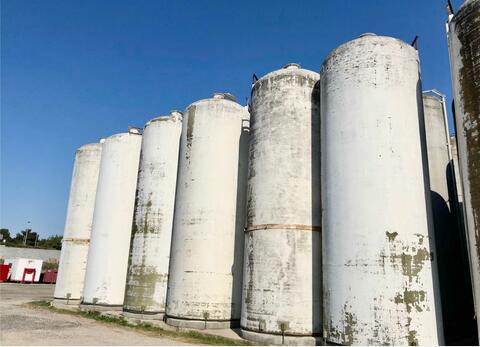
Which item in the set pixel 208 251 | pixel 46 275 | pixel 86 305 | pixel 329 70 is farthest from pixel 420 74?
pixel 46 275

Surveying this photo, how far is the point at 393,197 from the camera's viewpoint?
12.3 m

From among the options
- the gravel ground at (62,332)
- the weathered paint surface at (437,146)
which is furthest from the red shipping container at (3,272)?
the weathered paint surface at (437,146)

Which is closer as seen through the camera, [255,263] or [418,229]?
[418,229]

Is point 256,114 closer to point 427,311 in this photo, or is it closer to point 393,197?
point 393,197

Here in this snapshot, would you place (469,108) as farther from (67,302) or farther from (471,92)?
(67,302)

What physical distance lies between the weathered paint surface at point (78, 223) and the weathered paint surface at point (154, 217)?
22.6 feet

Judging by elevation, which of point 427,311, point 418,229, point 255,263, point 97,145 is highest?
point 97,145

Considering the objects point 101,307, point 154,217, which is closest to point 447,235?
point 154,217

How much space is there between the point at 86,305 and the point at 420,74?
837 inches

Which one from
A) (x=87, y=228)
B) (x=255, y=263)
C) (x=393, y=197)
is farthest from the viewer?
(x=87, y=228)

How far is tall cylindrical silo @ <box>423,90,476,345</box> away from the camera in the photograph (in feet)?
52.9

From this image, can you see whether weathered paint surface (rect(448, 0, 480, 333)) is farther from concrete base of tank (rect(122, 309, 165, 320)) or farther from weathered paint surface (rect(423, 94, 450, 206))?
concrete base of tank (rect(122, 309, 165, 320))

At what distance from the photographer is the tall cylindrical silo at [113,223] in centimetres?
2358

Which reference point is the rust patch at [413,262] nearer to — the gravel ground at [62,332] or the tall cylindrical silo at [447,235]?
the tall cylindrical silo at [447,235]
